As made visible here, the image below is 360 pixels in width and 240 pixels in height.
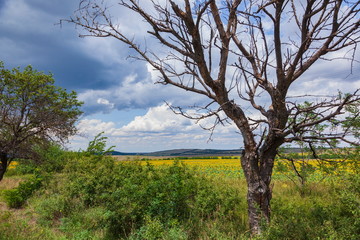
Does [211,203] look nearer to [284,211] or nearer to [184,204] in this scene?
[184,204]

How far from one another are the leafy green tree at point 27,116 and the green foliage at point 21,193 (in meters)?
1.37

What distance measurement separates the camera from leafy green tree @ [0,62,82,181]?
1348 centimetres

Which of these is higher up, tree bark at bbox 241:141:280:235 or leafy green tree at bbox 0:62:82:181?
leafy green tree at bbox 0:62:82:181

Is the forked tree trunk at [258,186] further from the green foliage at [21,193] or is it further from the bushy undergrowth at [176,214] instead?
the green foliage at [21,193]

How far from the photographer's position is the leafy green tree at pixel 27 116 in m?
13.5

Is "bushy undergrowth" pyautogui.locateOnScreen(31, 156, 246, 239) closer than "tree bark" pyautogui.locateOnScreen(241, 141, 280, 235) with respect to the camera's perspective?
No

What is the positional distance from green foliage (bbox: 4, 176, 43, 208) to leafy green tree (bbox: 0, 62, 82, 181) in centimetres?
137

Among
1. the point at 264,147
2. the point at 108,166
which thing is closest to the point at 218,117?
the point at 264,147

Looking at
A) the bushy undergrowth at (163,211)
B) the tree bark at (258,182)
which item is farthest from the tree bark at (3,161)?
the tree bark at (258,182)

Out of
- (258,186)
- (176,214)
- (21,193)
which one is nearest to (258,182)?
(258,186)

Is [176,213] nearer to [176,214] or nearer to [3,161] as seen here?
[176,214]

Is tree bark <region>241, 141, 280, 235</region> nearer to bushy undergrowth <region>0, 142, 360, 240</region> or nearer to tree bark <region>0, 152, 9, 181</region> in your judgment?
bushy undergrowth <region>0, 142, 360, 240</region>

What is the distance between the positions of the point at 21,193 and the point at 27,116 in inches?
181

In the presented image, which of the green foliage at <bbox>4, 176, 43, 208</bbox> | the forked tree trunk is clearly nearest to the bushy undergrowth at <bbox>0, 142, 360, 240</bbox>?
the forked tree trunk
